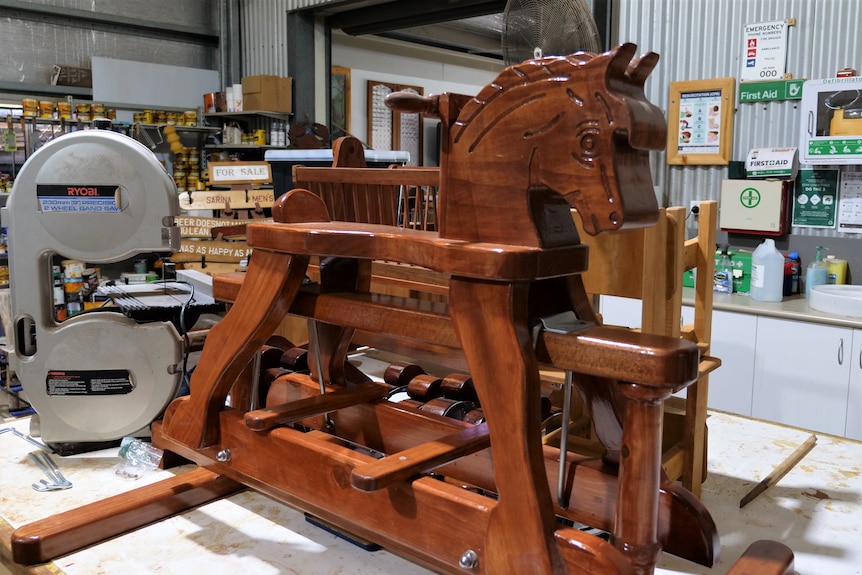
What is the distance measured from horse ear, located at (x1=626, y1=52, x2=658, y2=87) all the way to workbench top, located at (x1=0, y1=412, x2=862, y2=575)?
29.6 inches

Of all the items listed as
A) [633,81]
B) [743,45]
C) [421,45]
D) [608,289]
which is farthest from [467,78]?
[633,81]

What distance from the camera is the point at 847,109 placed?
335 centimetres

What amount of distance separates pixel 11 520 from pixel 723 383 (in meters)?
2.92

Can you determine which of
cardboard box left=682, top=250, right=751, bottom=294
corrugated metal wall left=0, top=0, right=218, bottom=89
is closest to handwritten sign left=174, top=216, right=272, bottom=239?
cardboard box left=682, top=250, right=751, bottom=294

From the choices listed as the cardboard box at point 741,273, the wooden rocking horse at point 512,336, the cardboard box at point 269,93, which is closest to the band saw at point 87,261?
the wooden rocking horse at point 512,336

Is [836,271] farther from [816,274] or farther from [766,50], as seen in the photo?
[766,50]

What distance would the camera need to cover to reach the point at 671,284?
4.38 ft

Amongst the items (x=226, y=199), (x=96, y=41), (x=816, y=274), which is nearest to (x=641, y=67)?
(x=816, y=274)

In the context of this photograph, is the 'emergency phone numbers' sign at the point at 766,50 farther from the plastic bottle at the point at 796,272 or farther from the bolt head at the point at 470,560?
the bolt head at the point at 470,560

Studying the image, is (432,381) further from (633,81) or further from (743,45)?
(743,45)

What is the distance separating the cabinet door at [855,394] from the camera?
118 inches

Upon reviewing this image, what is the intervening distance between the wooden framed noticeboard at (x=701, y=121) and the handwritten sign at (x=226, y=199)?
2.15m

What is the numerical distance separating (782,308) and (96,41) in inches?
229

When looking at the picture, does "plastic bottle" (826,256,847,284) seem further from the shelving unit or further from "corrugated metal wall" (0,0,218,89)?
"corrugated metal wall" (0,0,218,89)
